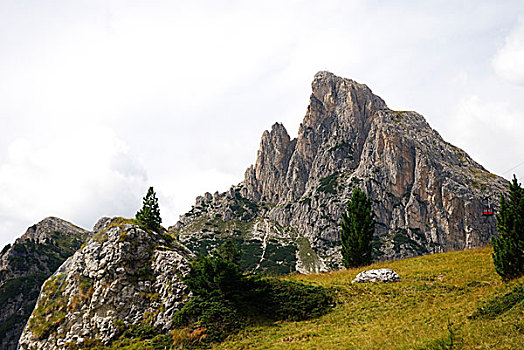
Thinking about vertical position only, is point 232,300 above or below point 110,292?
below

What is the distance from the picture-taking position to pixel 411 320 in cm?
1819

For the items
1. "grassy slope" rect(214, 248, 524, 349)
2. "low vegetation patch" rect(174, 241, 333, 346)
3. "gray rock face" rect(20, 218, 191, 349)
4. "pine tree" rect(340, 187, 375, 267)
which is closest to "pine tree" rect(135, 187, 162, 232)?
"gray rock face" rect(20, 218, 191, 349)

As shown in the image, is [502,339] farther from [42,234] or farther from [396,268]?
[42,234]

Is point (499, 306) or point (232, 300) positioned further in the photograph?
point (232, 300)

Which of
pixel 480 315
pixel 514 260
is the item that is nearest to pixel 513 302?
pixel 480 315

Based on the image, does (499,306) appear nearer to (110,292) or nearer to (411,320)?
(411,320)

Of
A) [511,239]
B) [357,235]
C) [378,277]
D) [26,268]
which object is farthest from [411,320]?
[26,268]

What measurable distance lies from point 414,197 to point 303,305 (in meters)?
177

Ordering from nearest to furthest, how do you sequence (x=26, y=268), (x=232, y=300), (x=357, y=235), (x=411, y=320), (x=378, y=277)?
(x=411, y=320)
(x=232, y=300)
(x=378, y=277)
(x=357, y=235)
(x=26, y=268)

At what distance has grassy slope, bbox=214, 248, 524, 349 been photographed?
13469mm

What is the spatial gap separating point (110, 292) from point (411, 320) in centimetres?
2140

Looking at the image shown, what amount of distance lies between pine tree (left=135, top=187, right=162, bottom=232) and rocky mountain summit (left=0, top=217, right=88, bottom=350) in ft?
374

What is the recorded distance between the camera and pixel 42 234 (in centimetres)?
18625

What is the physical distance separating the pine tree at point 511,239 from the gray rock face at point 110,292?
75.1 feet
